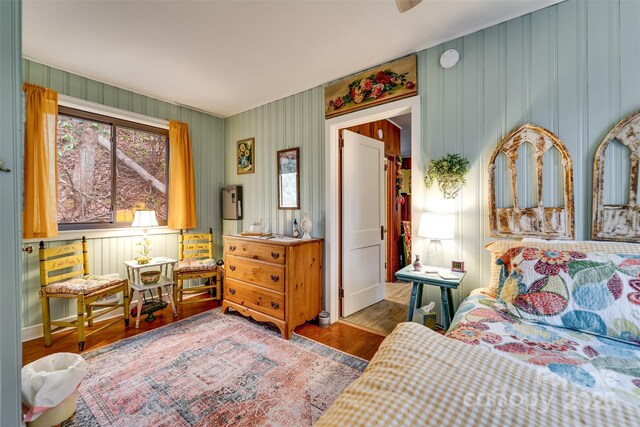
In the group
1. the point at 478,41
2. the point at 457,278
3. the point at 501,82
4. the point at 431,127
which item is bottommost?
the point at 457,278

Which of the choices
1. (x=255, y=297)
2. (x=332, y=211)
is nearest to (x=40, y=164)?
(x=255, y=297)

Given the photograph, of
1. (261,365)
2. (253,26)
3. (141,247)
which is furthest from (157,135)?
(261,365)

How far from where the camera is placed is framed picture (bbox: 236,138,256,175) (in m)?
3.78

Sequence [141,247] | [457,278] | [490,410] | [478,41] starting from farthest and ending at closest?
1. [141,247]
2. [478,41]
3. [457,278]
4. [490,410]

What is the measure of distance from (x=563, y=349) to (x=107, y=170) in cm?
417

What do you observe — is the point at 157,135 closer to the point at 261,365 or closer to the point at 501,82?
the point at 261,365

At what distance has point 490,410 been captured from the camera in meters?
0.64

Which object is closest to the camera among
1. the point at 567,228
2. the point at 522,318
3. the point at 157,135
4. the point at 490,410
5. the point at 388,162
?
the point at 490,410

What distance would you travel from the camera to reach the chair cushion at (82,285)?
7.87 feet

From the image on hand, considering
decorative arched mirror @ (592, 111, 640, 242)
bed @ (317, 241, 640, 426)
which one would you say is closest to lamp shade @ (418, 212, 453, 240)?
bed @ (317, 241, 640, 426)

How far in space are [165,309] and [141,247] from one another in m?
0.83

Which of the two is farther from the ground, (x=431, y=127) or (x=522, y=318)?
(x=431, y=127)

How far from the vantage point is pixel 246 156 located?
152 inches

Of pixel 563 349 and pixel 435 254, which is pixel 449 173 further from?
pixel 563 349
